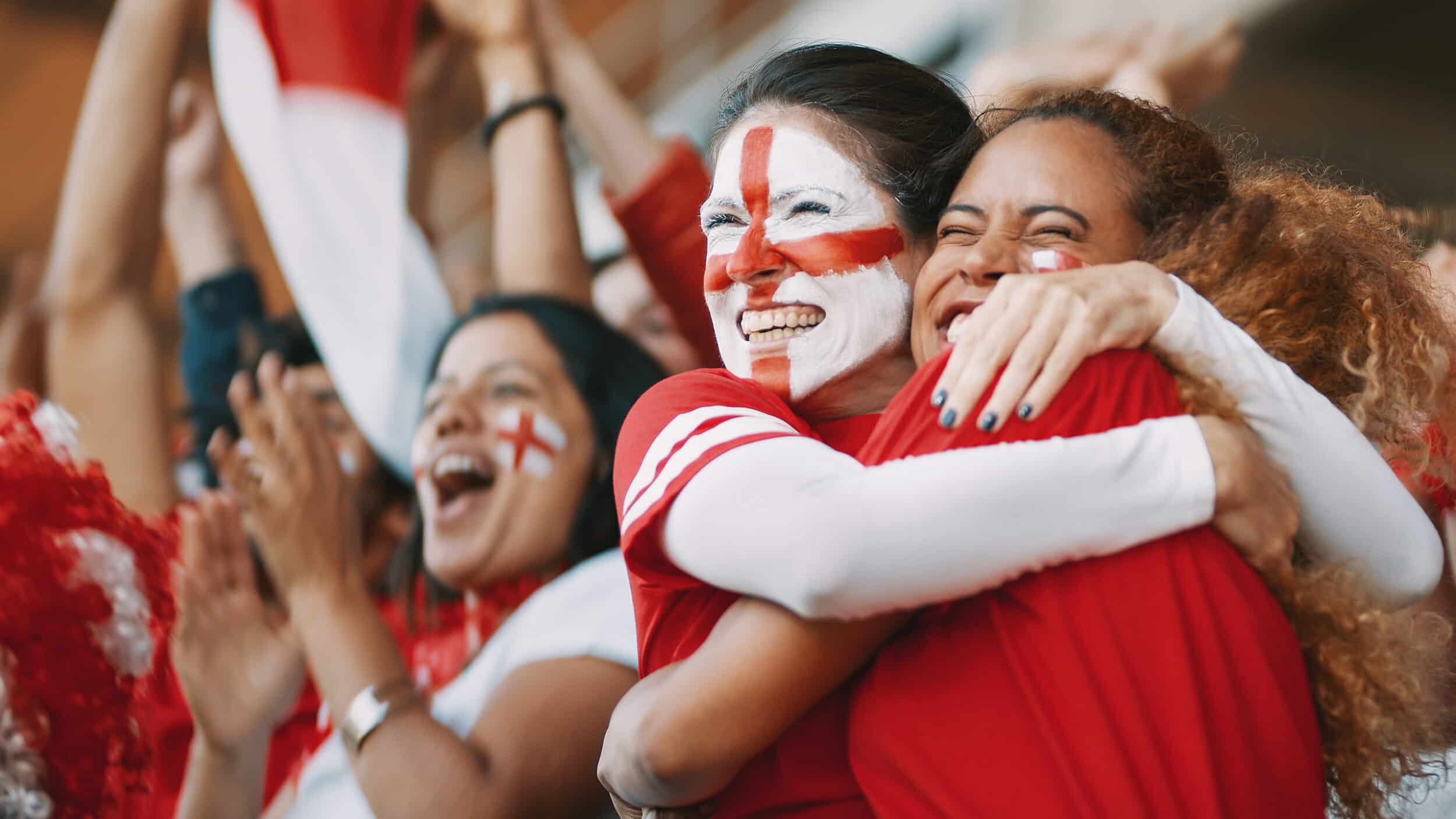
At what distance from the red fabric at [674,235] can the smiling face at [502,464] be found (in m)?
0.24

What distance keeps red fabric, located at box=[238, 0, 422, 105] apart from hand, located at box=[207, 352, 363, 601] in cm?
114

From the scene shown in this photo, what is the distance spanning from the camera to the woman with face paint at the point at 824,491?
3.51 feet

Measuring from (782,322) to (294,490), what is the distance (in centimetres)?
92

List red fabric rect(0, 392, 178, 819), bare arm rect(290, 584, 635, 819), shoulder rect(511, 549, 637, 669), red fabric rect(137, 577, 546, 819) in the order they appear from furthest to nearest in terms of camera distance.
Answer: red fabric rect(137, 577, 546, 819)
shoulder rect(511, 549, 637, 669)
bare arm rect(290, 584, 635, 819)
red fabric rect(0, 392, 178, 819)

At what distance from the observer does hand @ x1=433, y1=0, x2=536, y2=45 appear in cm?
286

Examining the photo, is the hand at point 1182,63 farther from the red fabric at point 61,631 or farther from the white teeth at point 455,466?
the red fabric at point 61,631

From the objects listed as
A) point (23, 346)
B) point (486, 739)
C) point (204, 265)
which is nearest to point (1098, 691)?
point (486, 739)

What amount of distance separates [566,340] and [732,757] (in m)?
1.40

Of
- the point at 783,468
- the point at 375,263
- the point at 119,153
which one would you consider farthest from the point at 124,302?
the point at 783,468

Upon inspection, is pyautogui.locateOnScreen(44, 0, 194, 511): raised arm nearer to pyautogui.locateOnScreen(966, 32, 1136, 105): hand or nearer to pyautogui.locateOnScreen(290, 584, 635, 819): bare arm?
Answer: pyautogui.locateOnScreen(290, 584, 635, 819): bare arm

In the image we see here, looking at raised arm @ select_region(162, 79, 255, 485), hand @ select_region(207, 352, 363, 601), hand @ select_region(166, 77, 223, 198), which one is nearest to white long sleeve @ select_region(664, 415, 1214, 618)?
hand @ select_region(207, 352, 363, 601)

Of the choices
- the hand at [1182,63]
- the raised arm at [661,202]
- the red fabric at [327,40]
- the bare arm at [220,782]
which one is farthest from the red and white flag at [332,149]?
the hand at [1182,63]

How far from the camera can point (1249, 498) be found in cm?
111

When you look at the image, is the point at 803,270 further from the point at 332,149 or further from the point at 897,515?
the point at 332,149
